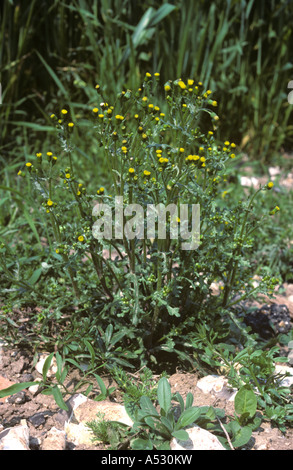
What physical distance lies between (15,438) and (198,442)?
1.78ft

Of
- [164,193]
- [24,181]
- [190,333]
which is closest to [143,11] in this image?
[24,181]

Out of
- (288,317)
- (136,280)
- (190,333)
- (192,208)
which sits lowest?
(288,317)

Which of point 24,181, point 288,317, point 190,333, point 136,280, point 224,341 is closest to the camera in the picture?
point 136,280

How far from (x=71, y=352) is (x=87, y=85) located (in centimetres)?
233

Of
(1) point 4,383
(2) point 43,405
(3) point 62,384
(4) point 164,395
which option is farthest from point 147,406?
(1) point 4,383

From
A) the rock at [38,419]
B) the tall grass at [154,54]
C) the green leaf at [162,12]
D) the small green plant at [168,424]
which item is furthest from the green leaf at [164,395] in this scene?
the green leaf at [162,12]

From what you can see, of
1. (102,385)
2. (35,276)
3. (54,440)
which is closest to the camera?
(54,440)

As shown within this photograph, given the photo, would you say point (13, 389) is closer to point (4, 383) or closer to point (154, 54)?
point (4, 383)

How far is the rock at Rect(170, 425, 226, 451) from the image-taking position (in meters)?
1.53

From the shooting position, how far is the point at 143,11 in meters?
3.76

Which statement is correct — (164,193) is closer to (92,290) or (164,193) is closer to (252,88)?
(92,290)

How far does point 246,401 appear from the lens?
165 centimetres

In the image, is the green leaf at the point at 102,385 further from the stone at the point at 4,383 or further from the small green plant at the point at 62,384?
the stone at the point at 4,383

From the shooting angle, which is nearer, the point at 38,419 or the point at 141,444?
the point at 141,444
